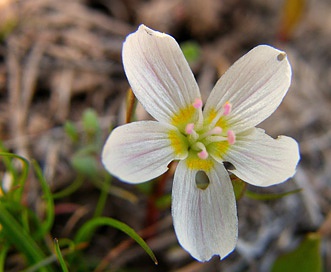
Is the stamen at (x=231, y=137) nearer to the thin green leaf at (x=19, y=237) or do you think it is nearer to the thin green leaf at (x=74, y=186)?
the thin green leaf at (x=19, y=237)

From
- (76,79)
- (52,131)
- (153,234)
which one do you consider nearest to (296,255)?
(153,234)

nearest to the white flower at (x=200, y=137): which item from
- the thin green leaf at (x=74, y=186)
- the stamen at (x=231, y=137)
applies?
the stamen at (x=231, y=137)

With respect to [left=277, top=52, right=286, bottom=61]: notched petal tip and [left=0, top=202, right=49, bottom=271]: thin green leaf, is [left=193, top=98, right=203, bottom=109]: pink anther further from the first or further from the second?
[left=0, top=202, right=49, bottom=271]: thin green leaf

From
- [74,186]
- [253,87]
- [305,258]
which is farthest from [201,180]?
[74,186]

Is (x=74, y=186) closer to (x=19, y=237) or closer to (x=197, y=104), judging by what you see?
(x=19, y=237)

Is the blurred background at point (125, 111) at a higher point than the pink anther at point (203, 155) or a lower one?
lower

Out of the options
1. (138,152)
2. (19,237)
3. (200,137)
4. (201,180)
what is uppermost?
(138,152)

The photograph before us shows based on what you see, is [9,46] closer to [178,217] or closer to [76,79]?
[76,79]

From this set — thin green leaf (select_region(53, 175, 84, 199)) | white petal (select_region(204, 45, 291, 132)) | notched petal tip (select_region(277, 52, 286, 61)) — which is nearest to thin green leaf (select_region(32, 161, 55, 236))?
thin green leaf (select_region(53, 175, 84, 199))
